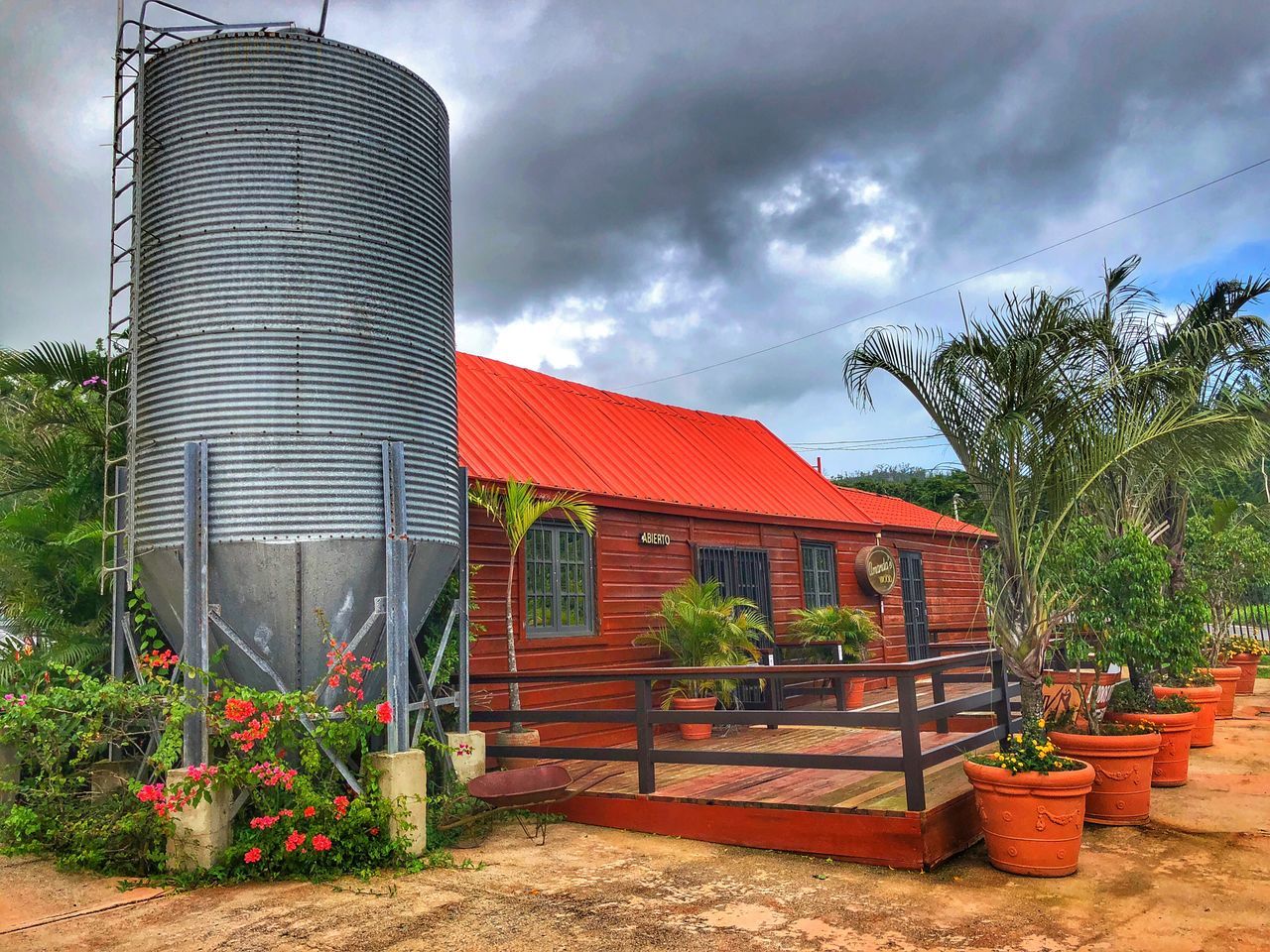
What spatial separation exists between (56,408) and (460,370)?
15.2ft

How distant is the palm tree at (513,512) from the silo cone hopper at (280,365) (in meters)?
1.74

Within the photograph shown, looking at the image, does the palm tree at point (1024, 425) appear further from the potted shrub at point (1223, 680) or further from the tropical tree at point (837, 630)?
the potted shrub at point (1223, 680)

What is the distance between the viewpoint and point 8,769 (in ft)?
21.5

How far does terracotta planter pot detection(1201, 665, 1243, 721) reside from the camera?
11906 millimetres

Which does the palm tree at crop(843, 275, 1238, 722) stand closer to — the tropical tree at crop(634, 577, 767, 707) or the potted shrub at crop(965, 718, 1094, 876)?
the potted shrub at crop(965, 718, 1094, 876)

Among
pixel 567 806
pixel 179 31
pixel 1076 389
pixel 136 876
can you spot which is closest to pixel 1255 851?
pixel 1076 389

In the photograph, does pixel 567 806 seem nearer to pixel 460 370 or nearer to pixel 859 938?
pixel 859 938

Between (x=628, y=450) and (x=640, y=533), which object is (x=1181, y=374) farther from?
(x=628, y=450)

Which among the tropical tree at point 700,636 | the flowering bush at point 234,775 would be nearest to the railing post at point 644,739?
the flowering bush at point 234,775

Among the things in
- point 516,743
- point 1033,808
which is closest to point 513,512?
point 516,743

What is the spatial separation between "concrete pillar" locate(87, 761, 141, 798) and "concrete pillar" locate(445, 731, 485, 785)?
214 centimetres

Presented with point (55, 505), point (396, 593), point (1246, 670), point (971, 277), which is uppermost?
point (971, 277)

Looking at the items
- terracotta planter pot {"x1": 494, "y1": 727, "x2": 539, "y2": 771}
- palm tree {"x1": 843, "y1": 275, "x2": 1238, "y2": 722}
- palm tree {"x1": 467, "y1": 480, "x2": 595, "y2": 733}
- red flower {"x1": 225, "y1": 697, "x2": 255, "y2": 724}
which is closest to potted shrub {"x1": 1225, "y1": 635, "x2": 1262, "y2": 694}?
palm tree {"x1": 843, "y1": 275, "x2": 1238, "y2": 722}

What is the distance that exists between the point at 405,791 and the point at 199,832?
1.18m
